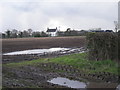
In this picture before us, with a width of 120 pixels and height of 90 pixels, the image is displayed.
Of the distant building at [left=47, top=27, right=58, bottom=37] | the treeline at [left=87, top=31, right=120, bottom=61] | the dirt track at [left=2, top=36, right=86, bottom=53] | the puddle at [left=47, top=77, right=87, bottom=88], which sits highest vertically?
the distant building at [left=47, top=27, right=58, bottom=37]

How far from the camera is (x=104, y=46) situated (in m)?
16.6

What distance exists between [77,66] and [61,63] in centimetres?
217

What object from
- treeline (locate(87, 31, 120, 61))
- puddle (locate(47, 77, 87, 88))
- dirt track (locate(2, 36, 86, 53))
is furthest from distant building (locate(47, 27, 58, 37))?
puddle (locate(47, 77, 87, 88))

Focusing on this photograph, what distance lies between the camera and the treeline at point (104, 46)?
52.3 feet

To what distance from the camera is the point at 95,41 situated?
1708 centimetres

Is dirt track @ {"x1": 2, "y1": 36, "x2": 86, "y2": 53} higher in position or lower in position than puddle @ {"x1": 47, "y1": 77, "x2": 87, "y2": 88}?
higher

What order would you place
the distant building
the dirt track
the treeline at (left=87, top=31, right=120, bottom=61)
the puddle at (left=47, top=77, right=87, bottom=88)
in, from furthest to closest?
the distant building → the dirt track → the treeline at (left=87, top=31, right=120, bottom=61) → the puddle at (left=47, top=77, right=87, bottom=88)

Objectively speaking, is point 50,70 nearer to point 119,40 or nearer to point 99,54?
point 99,54

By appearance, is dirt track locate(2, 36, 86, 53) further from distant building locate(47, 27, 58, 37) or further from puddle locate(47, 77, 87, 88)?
distant building locate(47, 27, 58, 37)

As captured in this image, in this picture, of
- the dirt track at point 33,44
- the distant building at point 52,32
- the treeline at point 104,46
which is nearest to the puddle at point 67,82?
the treeline at point 104,46

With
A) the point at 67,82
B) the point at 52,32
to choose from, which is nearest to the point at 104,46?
the point at 67,82

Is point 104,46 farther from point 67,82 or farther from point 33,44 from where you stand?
point 33,44

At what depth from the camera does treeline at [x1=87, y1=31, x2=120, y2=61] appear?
52.3ft

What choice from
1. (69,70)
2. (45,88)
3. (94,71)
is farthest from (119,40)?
(45,88)
